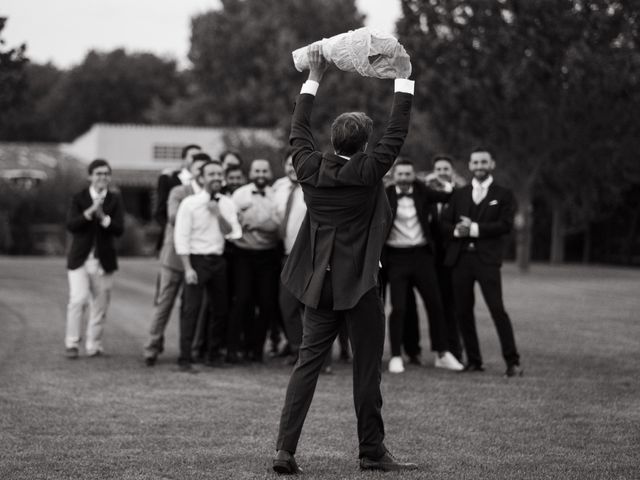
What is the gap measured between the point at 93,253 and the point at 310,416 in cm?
486

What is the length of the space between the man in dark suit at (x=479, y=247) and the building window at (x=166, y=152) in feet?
140

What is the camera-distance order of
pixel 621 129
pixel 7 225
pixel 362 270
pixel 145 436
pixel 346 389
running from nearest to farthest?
pixel 362 270, pixel 145 436, pixel 346 389, pixel 621 129, pixel 7 225

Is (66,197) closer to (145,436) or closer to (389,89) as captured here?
(389,89)

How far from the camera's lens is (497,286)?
1117 cm

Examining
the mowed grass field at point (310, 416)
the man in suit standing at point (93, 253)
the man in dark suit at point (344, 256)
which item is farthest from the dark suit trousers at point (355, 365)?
the man in suit standing at point (93, 253)

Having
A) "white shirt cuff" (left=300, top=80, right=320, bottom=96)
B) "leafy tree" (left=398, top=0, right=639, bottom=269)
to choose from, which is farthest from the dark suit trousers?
"leafy tree" (left=398, top=0, right=639, bottom=269)

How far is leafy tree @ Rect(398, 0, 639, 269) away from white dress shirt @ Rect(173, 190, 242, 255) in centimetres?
1964

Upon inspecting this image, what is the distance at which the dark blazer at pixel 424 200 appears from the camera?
11750 millimetres

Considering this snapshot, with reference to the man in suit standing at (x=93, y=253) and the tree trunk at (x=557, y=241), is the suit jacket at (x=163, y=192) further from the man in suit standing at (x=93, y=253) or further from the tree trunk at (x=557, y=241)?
the tree trunk at (x=557, y=241)

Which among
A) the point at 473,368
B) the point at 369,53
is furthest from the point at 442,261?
the point at 369,53

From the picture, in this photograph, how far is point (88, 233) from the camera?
12.5 metres

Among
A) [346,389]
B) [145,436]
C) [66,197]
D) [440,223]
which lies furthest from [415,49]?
[145,436]

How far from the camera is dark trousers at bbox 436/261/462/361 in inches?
481

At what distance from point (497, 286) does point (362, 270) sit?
4.93 m
